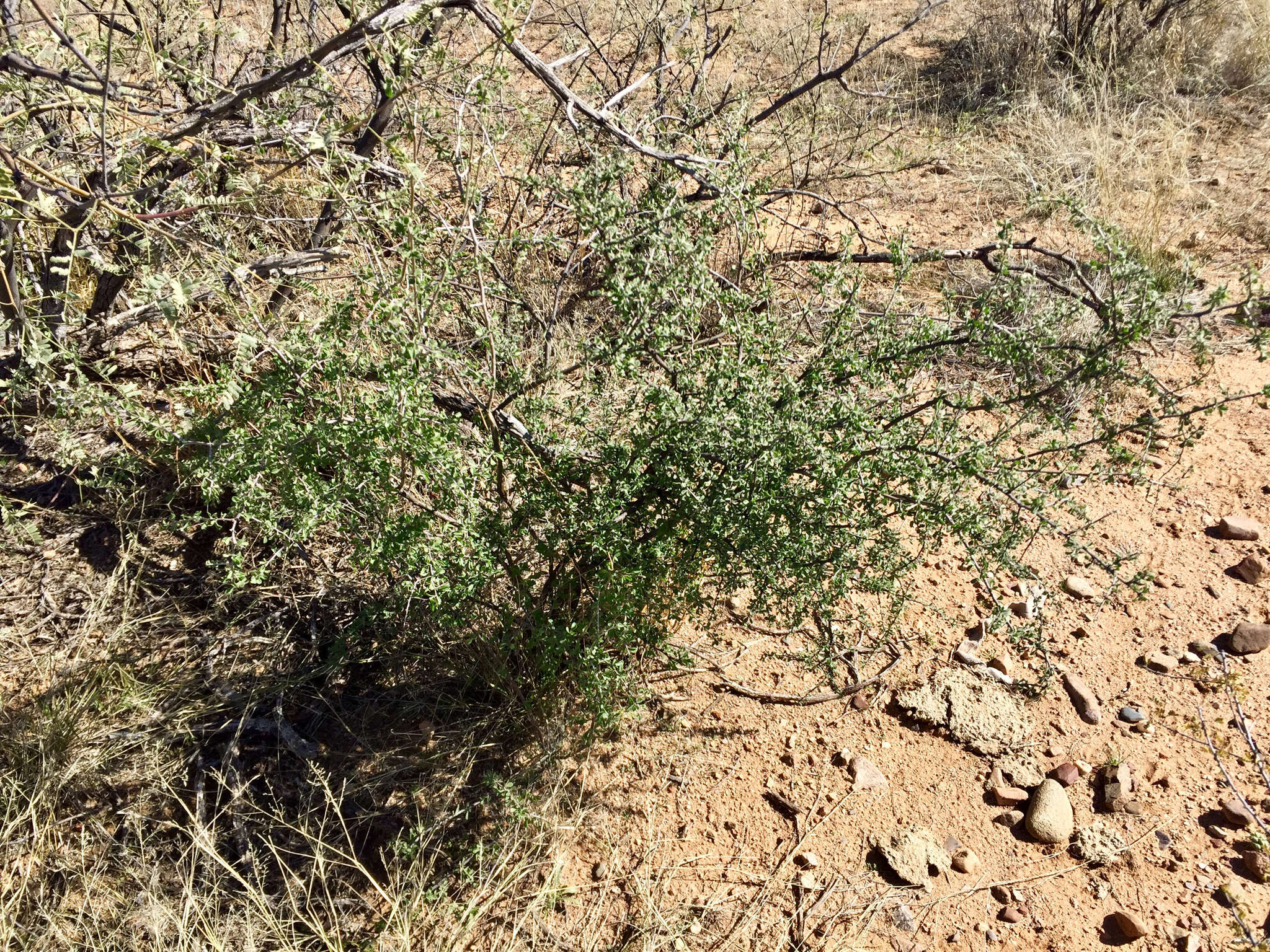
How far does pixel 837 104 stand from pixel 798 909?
5.27 metres

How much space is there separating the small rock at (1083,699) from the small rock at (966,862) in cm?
67

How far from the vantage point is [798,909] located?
2686 millimetres

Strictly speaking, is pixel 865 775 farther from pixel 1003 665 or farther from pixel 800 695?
pixel 1003 665

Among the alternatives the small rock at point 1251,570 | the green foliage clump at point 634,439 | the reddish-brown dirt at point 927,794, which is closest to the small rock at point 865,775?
the reddish-brown dirt at point 927,794

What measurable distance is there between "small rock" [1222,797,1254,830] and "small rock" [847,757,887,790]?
958 mm

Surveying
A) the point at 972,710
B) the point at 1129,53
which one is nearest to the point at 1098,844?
the point at 972,710

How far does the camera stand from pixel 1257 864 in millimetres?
2676

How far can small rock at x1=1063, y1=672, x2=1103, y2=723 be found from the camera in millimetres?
3143

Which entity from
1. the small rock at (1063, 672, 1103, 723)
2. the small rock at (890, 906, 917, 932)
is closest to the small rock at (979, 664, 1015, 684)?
the small rock at (1063, 672, 1103, 723)

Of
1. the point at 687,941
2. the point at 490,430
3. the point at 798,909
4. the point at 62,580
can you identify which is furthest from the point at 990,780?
the point at 62,580

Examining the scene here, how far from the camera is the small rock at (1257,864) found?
2.65m

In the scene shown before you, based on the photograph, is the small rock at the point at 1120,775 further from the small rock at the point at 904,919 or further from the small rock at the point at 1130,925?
the small rock at the point at 904,919

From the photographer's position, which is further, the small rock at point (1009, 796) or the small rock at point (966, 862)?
the small rock at point (1009, 796)

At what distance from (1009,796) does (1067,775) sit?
21 cm
